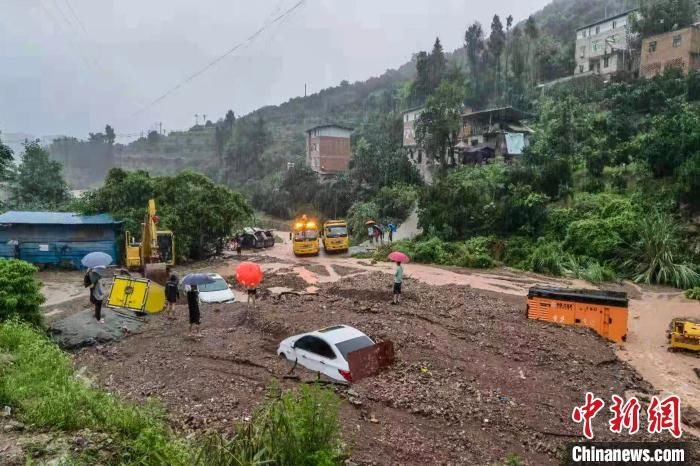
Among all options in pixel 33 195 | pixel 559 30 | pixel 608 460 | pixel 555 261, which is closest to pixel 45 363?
→ pixel 608 460

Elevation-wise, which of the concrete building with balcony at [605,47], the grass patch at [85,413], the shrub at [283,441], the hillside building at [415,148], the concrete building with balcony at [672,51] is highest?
the concrete building with balcony at [605,47]

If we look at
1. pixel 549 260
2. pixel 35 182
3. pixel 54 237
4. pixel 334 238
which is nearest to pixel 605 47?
pixel 549 260

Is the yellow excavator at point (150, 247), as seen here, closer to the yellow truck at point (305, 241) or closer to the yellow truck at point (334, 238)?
the yellow truck at point (305, 241)

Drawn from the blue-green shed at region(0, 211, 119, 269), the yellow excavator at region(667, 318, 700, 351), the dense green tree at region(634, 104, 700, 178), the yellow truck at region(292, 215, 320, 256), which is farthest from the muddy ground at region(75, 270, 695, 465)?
the dense green tree at region(634, 104, 700, 178)

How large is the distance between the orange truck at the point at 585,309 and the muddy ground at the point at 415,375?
2.09ft

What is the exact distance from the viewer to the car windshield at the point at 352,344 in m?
11.2

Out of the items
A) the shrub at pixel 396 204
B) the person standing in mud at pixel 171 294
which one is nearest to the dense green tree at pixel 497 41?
the shrub at pixel 396 204

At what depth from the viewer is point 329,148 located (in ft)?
Answer: 229

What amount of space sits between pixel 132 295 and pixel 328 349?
31.5 ft

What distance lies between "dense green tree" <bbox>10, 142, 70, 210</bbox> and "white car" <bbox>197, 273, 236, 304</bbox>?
29.7 metres

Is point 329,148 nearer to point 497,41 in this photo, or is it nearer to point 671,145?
point 497,41

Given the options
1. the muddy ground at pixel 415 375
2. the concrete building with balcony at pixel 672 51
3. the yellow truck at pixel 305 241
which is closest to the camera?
the muddy ground at pixel 415 375

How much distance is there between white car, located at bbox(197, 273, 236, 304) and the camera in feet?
62.5

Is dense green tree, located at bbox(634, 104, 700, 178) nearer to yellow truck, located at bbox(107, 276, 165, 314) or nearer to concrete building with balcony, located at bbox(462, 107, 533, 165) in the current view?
concrete building with balcony, located at bbox(462, 107, 533, 165)
